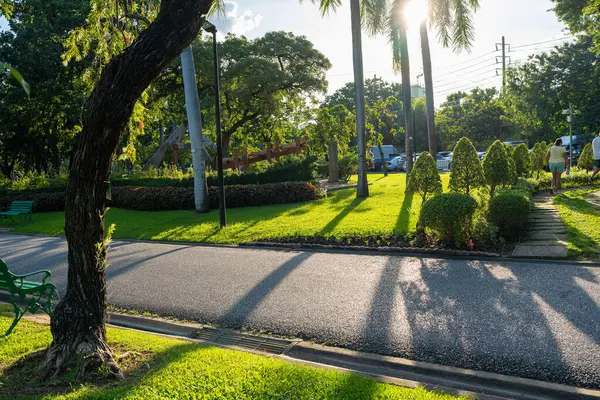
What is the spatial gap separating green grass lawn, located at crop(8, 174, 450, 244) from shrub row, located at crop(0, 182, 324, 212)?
24.9 inches

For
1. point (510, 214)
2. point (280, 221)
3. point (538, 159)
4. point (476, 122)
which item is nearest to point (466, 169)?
point (510, 214)

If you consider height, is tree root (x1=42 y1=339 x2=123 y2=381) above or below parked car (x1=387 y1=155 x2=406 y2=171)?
below

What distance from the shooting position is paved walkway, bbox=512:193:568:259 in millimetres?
7977

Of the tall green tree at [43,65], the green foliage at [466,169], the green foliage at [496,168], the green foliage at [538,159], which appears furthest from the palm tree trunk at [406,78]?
the tall green tree at [43,65]

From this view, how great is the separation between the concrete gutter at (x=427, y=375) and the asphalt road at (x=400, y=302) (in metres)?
0.17

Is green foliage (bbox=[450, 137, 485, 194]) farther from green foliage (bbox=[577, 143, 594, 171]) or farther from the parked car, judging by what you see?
the parked car

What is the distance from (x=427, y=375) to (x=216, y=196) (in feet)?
47.7

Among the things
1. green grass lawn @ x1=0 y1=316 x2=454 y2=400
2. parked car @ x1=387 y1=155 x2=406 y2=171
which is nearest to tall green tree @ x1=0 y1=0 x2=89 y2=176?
green grass lawn @ x1=0 y1=316 x2=454 y2=400

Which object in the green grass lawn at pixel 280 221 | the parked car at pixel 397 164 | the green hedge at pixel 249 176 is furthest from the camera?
the parked car at pixel 397 164

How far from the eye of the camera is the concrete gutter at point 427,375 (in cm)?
384

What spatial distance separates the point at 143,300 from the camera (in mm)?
7277

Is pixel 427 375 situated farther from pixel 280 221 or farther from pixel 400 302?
pixel 280 221

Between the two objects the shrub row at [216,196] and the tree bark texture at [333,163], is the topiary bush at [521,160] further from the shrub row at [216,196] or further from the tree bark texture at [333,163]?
the tree bark texture at [333,163]

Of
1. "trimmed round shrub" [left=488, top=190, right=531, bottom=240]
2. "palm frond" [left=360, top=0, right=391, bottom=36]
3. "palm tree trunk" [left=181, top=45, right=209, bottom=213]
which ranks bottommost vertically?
"trimmed round shrub" [left=488, top=190, right=531, bottom=240]
